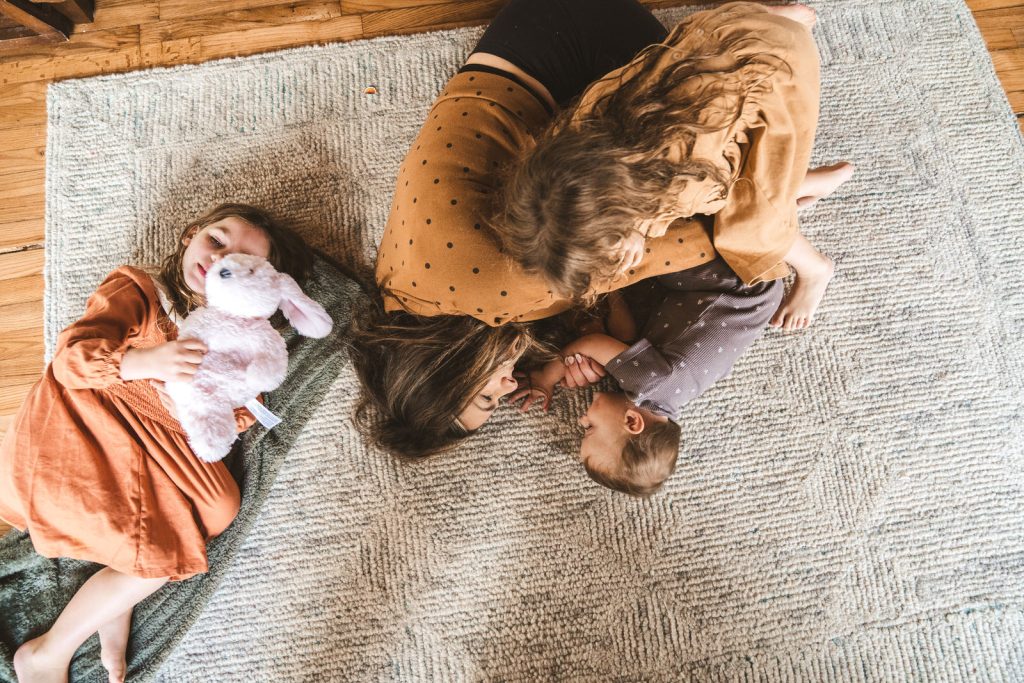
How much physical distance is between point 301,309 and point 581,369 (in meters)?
0.38

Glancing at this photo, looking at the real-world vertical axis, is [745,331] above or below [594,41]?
below

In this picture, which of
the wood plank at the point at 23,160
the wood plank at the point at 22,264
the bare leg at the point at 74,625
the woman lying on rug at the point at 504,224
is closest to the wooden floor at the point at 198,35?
the wood plank at the point at 23,160

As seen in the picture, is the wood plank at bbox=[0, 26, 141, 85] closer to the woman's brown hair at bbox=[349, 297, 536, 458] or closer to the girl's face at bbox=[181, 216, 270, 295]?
the girl's face at bbox=[181, 216, 270, 295]

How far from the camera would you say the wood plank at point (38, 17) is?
923mm

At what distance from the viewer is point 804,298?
34.9 inches

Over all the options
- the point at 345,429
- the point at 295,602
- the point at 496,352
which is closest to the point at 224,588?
the point at 295,602

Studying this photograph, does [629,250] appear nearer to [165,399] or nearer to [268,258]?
[268,258]

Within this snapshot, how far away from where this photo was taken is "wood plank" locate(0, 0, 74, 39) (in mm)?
923

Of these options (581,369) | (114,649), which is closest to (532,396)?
(581,369)

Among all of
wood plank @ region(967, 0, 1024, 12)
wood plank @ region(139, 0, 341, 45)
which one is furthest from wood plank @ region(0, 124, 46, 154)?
wood plank @ region(967, 0, 1024, 12)

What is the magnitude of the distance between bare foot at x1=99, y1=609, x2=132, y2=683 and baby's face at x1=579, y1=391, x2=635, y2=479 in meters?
0.65

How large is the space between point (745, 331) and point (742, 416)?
5.6 inches

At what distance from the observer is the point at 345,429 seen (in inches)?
34.8

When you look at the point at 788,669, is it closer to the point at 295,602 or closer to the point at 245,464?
the point at 295,602
